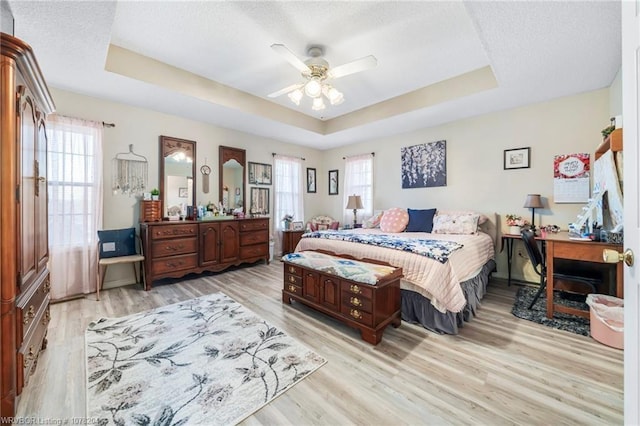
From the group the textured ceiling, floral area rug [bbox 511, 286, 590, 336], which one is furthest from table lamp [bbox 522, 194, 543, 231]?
the textured ceiling

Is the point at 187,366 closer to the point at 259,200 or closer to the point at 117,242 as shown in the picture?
the point at 117,242

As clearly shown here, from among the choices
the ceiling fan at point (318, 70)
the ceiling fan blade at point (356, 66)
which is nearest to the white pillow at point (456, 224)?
the ceiling fan at point (318, 70)

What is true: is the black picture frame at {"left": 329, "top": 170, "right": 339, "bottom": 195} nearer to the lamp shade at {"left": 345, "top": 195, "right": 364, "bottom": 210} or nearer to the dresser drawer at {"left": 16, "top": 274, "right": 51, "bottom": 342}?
the lamp shade at {"left": 345, "top": 195, "right": 364, "bottom": 210}

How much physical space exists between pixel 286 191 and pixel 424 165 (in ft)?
9.26

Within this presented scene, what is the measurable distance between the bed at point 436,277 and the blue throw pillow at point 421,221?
2.86 ft

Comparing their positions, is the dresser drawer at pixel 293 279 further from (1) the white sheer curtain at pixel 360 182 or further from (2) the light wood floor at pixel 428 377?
(1) the white sheer curtain at pixel 360 182

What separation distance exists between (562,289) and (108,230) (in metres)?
5.63

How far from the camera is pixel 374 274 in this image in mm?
2240

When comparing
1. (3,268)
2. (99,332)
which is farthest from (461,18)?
(99,332)

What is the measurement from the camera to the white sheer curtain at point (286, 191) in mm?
5508

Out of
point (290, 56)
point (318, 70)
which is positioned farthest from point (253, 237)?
point (290, 56)

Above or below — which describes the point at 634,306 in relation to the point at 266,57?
below

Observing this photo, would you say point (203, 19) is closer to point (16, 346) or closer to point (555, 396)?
point (16, 346)

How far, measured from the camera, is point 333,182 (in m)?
6.18
